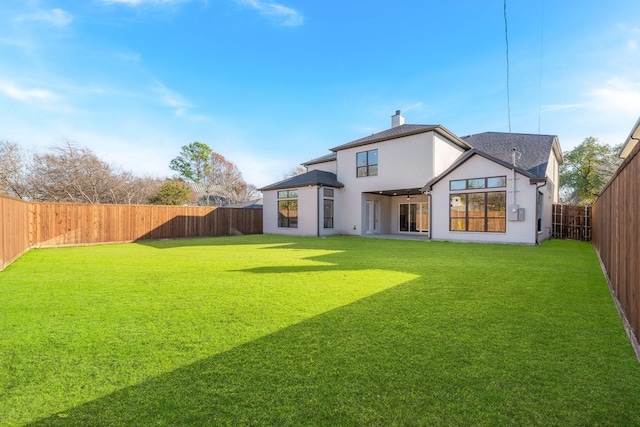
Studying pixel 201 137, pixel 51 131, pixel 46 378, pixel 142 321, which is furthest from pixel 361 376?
pixel 201 137

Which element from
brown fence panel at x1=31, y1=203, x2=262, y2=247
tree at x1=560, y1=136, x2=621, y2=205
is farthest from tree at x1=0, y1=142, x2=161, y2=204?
tree at x1=560, y1=136, x2=621, y2=205

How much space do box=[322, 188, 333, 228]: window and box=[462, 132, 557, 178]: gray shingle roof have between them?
28.4ft

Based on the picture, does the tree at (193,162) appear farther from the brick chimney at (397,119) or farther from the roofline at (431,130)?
the roofline at (431,130)

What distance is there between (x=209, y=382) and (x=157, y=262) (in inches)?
255

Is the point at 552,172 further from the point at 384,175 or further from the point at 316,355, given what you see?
the point at 316,355

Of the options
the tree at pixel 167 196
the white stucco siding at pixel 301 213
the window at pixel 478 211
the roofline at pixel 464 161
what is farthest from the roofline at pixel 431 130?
the tree at pixel 167 196

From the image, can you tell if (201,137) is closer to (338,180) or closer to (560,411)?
(338,180)

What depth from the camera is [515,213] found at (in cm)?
1135

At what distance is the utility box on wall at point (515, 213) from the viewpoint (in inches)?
443

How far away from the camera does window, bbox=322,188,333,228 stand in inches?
647

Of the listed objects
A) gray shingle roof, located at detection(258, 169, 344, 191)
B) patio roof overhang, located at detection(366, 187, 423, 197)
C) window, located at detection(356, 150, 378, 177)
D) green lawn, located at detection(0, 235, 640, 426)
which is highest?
window, located at detection(356, 150, 378, 177)

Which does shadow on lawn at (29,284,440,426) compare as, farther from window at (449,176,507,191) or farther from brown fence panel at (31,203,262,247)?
brown fence panel at (31,203,262,247)

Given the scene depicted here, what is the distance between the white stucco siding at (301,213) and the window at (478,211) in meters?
6.73

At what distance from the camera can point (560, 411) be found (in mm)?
1792
